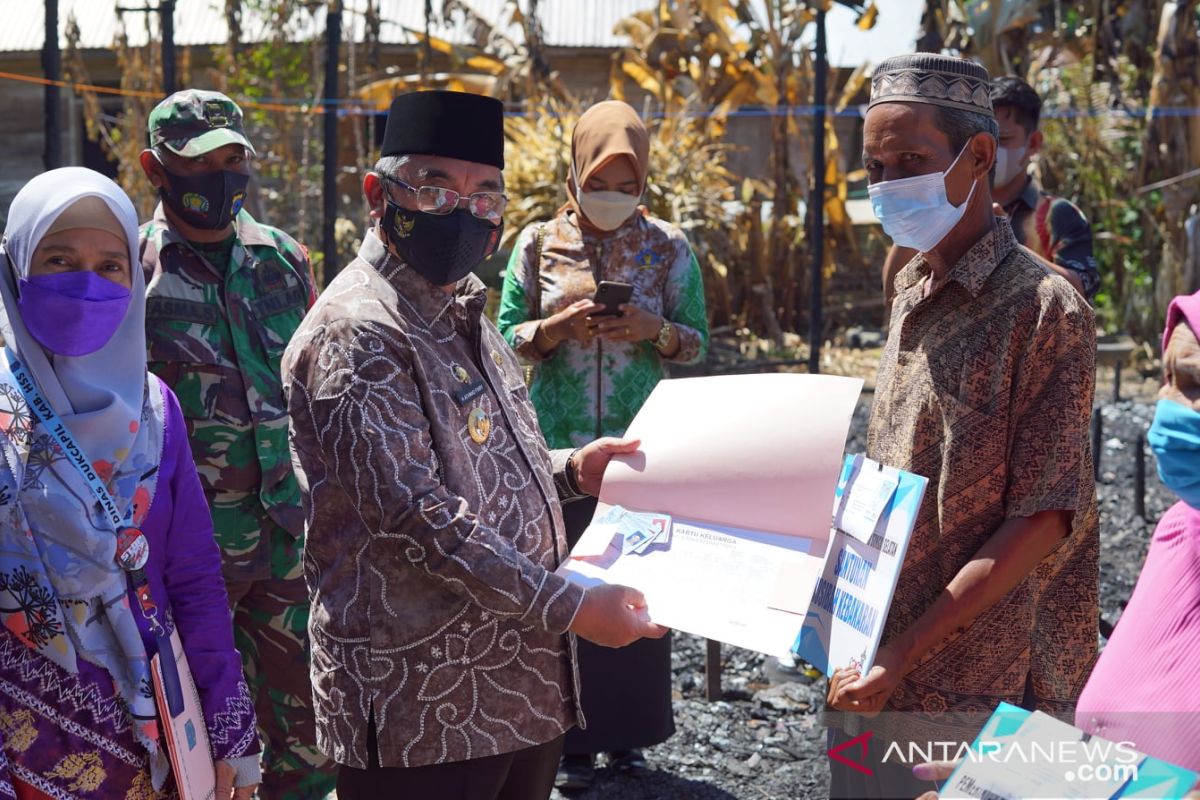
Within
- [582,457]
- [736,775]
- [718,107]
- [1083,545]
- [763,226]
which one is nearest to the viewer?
[1083,545]

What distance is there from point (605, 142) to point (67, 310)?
245 centimetres

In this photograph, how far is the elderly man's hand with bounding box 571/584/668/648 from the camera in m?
→ 2.32

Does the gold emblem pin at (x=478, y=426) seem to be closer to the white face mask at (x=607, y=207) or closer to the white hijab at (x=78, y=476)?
the white hijab at (x=78, y=476)

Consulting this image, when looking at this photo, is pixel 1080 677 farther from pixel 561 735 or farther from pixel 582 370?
pixel 582 370

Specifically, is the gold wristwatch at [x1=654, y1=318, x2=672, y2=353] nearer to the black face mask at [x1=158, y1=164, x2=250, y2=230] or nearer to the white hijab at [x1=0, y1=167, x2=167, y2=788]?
the black face mask at [x1=158, y1=164, x2=250, y2=230]

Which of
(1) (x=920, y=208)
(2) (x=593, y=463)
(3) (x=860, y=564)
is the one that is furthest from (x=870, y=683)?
(1) (x=920, y=208)

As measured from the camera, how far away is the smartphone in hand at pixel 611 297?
4.25 m

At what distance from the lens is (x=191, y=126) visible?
3943mm

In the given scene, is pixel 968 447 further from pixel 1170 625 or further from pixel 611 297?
pixel 611 297

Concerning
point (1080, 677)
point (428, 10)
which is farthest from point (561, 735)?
point (428, 10)

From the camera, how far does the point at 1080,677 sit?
2545 millimetres

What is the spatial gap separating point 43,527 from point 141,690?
36 cm

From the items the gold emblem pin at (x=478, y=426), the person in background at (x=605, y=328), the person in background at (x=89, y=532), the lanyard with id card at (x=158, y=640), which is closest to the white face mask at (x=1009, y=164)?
the person in background at (x=605, y=328)

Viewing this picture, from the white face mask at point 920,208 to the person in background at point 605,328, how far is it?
1.80m
